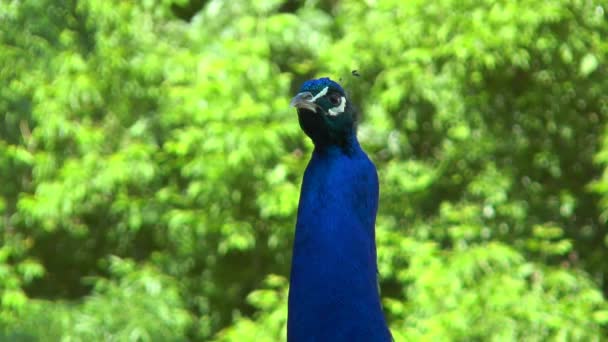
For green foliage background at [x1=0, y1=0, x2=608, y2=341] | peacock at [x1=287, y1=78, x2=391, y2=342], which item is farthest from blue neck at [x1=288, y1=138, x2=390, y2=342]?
green foliage background at [x1=0, y1=0, x2=608, y2=341]

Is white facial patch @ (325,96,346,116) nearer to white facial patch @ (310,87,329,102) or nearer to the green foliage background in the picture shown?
white facial patch @ (310,87,329,102)

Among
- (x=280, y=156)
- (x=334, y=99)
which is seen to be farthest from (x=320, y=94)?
(x=280, y=156)

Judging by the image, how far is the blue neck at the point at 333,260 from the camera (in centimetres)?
170

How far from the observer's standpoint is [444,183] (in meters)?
4.47

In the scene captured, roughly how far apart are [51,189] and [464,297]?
1.79m

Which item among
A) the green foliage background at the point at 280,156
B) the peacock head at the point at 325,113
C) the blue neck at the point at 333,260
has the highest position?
the green foliage background at the point at 280,156

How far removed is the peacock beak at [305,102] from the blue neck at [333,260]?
0.09 metres

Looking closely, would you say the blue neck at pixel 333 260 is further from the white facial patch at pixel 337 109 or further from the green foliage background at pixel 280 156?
the green foliage background at pixel 280 156

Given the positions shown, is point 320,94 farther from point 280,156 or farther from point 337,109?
point 280,156

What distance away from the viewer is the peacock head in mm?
1697

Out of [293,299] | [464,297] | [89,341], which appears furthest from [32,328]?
[293,299]

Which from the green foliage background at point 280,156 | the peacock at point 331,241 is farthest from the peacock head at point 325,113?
the green foliage background at point 280,156

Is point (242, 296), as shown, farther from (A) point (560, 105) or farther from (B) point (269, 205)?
(A) point (560, 105)

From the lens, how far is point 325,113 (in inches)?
67.0
